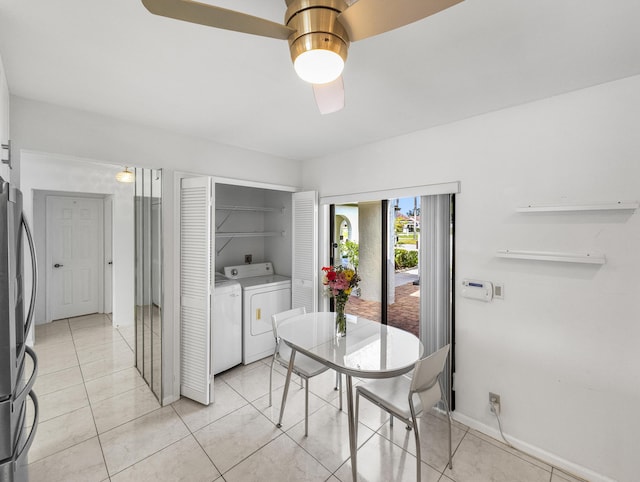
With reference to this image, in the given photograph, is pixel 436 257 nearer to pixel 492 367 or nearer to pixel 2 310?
pixel 492 367

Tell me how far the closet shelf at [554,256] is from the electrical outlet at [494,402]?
3.49 feet

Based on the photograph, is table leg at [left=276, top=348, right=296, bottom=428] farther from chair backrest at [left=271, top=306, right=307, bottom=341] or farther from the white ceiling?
the white ceiling

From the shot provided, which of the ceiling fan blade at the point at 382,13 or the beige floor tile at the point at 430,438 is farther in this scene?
the beige floor tile at the point at 430,438

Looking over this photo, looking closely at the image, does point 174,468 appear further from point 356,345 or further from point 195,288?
point 356,345

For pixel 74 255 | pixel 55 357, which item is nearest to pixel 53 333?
pixel 55 357

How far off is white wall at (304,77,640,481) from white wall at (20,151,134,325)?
4747mm

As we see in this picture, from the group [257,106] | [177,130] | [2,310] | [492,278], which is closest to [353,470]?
[492,278]

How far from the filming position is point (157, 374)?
2.58m

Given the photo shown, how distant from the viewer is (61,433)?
7.03 feet

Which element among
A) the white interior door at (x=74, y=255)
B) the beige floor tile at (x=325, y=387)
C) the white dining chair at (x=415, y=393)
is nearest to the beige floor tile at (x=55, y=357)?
the white interior door at (x=74, y=255)

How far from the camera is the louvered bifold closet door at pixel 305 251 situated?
3.33 metres

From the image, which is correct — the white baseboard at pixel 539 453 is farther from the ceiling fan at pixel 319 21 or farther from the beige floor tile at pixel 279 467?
the ceiling fan at pixel 319 21

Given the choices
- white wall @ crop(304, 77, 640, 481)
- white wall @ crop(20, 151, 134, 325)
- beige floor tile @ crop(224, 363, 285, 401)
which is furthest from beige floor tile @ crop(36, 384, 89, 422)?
white wall @ crop(304, 77, 640, 481)

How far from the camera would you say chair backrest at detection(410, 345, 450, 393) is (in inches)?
63.4
